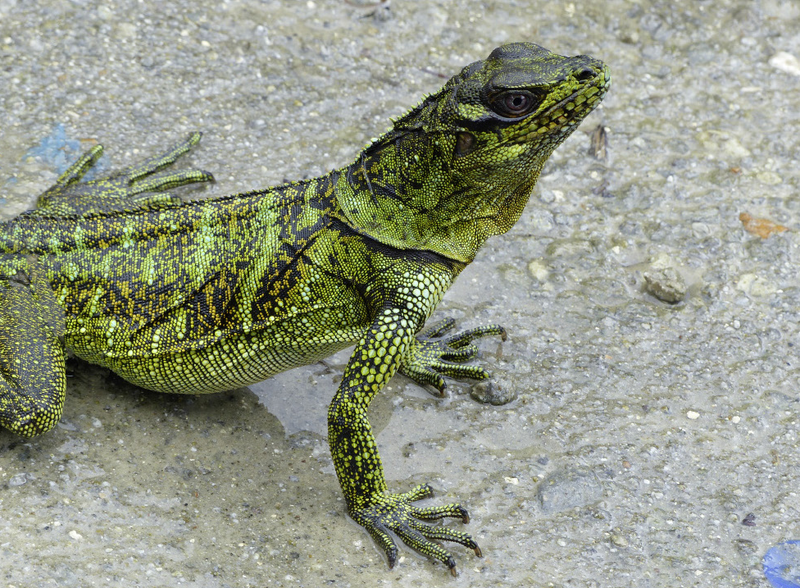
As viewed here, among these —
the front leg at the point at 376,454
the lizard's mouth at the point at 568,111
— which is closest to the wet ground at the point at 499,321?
the front leg at the point at 376,454

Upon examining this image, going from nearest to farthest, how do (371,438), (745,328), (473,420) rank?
(371,438), (473,420), (745,328)

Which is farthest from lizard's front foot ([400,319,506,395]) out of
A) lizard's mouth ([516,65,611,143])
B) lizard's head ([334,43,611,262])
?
lizard's mouth ([516,65,611,143])

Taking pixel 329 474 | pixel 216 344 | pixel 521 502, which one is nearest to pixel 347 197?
pixel 216 344

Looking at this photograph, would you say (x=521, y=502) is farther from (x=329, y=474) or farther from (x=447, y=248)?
(x=447, y=248)

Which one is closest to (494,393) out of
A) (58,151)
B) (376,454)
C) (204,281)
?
(376,454)

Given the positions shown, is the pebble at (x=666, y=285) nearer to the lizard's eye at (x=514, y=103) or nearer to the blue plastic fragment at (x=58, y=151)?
the lizard's eye at (x=514, y=103)
